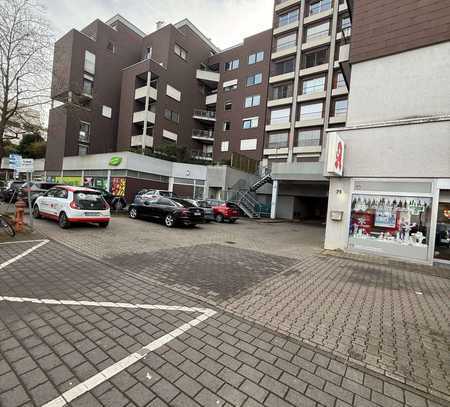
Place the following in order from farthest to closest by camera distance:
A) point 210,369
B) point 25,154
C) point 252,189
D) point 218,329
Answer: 1. point 25,154
2. point 252,189
3. point 218,329
4. point 210,369

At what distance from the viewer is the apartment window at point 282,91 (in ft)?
99.3

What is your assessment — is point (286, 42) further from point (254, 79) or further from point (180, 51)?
point (180, 51)

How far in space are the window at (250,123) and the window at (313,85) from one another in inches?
261

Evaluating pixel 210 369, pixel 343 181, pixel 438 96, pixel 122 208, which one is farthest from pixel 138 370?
pixel 122 208

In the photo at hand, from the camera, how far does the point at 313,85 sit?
94.0ft

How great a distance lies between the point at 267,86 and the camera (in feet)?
104

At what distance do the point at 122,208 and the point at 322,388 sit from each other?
16.9m

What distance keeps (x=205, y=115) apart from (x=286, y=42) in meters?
14.0

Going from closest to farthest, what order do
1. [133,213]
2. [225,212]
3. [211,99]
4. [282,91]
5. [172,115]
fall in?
[133,213] → [225,212] → [282,91] → [172,115] → [211,99]

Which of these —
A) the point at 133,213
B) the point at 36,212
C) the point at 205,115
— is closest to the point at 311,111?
the point at 205,115

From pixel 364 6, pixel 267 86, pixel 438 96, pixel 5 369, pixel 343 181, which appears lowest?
pixel 5 369

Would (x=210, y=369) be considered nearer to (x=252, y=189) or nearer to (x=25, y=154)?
(x=252, y=189)

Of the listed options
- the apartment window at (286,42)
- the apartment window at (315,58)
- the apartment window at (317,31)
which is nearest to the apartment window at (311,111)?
the apartment window at (315,58)

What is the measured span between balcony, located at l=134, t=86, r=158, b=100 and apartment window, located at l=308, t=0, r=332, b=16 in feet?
68.3
